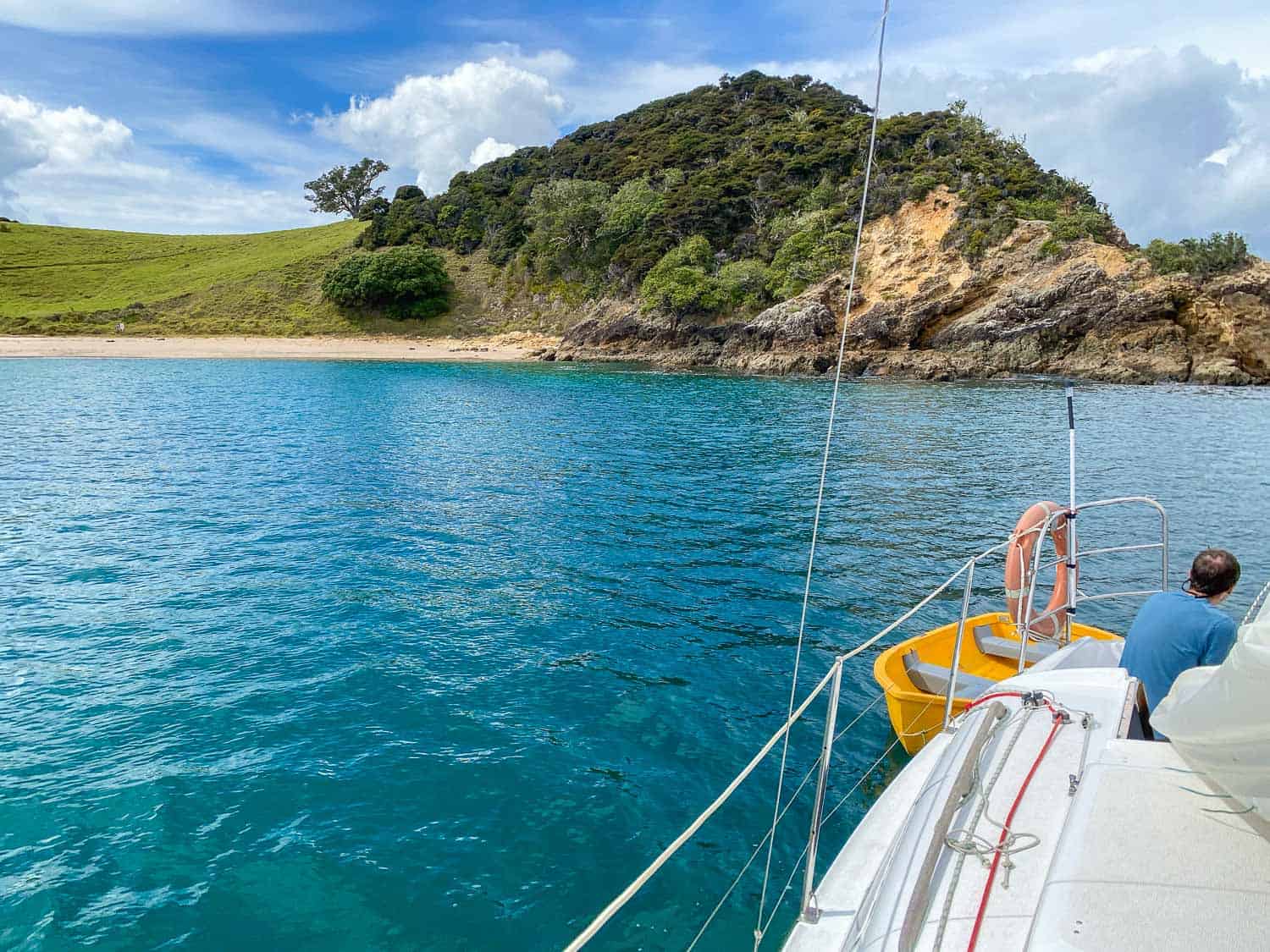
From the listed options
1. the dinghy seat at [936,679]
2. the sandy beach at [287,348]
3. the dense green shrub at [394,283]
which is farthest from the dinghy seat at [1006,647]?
the dense green shrub at [394,283]

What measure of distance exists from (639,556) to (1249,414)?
31.5 metres

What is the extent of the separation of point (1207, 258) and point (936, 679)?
56.1 m

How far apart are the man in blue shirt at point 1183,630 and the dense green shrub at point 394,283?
79648 mm

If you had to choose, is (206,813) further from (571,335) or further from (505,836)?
(571,335)

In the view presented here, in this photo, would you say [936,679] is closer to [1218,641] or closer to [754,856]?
[754,856]

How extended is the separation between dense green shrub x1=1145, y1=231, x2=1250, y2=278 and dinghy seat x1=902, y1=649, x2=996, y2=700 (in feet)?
176

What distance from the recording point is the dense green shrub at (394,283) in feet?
255

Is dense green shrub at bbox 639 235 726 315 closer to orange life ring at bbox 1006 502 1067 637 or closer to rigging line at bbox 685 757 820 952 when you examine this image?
orange life ring at bbox 1006 502 1067 637

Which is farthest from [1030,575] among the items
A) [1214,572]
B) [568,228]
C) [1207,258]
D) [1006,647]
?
[568,228]

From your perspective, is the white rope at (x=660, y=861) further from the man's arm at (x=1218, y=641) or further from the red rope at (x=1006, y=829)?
the man's arm at (x=1218, y=641)

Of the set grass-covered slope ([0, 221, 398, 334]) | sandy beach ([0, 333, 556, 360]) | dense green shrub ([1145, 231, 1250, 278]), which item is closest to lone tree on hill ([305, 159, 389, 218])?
grass-covered slope ([0, 221, 398, 334])

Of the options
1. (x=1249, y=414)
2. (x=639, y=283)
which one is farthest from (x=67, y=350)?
(x=1249, y=414)

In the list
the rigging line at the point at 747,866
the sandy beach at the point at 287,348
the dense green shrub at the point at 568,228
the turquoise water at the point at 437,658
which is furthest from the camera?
the dense green shrub at the point at 568,228

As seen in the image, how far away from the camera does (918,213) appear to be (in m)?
59.8
